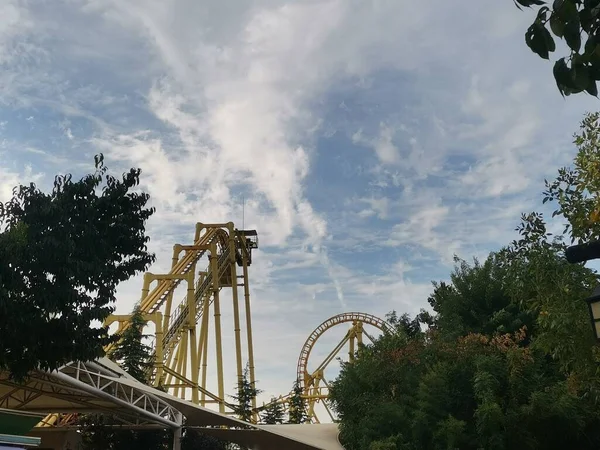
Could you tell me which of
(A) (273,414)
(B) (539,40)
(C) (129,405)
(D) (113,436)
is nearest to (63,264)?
(C) (129,405)

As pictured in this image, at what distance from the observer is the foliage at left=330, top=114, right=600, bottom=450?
762 centimetres

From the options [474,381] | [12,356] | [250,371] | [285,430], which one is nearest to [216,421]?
[285,430]

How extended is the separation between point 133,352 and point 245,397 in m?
5.07

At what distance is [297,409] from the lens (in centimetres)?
2403

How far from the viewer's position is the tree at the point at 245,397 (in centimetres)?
2105

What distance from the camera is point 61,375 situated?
31.8 feet

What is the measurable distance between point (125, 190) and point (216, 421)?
7083 mm

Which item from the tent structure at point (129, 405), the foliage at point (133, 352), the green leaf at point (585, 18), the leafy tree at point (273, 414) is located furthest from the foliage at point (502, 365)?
the leafy tree at point (273, 414)

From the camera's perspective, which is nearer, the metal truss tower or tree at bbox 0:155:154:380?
tree at bbox 0:155:154:380

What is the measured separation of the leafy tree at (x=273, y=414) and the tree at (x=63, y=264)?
15400 millimetres

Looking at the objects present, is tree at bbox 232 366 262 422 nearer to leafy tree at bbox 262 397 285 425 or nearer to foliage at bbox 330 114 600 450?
leafy tree at bbox 262 397 285 425

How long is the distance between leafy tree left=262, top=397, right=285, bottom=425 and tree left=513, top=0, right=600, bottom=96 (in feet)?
74.3

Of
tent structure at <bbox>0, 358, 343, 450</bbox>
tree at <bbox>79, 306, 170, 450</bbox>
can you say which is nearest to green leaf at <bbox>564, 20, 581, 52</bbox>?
tent structure at <bbox>0, 358, 343, 450</bbox>

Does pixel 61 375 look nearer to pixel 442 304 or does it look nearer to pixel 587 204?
pixel 587 204
